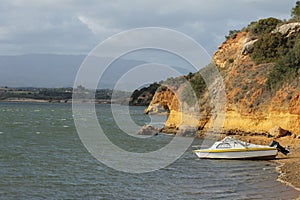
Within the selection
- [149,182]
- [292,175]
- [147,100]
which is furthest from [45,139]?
[147,100]

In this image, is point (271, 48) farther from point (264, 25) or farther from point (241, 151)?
point (241, 151)

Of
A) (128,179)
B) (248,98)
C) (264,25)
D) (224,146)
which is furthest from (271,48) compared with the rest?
(128,179)

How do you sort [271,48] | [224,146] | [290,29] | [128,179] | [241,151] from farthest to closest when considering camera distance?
1. [290,29]
2. [271,48]
3. [224,146]
4. [241,151]
5. [128,179]

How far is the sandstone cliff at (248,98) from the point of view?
38.8 meters

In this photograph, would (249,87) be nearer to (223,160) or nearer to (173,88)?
(223,160)

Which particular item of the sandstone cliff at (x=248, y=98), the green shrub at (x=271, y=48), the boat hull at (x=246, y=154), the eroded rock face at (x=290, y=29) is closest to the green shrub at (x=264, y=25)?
the sandstone cliff at (x=248, y=98)

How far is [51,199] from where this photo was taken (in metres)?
20.6

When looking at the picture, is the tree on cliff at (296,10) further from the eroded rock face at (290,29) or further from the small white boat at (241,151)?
the small white boat at (241,151)

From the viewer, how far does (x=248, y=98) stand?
43.4m

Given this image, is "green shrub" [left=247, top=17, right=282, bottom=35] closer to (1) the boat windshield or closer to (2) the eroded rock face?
(2) the eroded rock face

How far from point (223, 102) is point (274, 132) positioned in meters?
10.7

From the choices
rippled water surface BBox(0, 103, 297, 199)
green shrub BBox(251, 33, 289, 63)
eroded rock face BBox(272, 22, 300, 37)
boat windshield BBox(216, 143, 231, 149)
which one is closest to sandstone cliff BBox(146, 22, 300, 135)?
eroded rock face BBox(272, 22, 300, 37)

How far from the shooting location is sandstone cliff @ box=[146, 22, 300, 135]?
38750mm

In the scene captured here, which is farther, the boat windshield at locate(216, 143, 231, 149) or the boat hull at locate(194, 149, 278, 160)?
the boat windshield at locate(216, 143, 231, 149)
